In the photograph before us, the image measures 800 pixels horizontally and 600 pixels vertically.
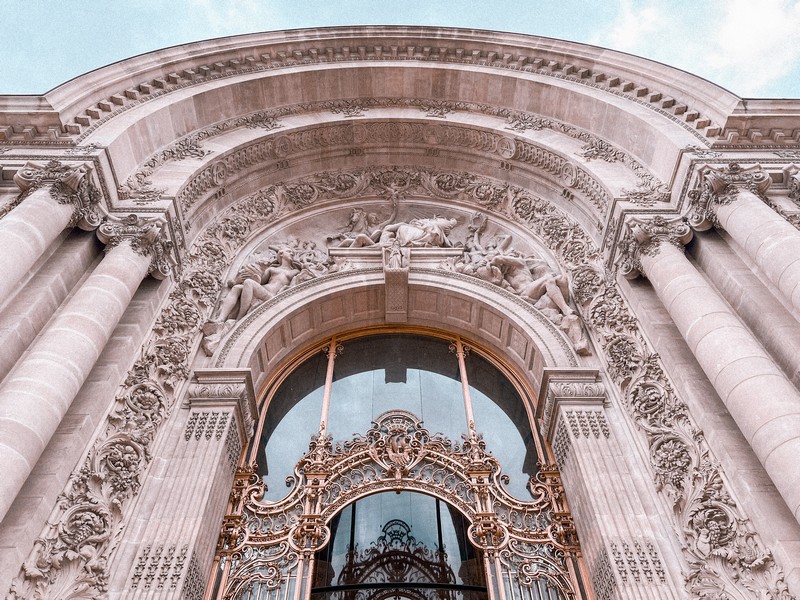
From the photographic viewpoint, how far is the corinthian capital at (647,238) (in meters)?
8.57

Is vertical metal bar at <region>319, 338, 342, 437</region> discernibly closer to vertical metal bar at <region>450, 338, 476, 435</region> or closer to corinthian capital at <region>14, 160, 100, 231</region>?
vertical metal bar at <region>450, 338, 476, 435</region>

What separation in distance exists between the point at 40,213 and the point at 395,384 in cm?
555

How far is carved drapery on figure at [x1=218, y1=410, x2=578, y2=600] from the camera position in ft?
23.4

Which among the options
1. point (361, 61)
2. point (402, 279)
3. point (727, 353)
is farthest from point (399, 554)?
point (361, 61)

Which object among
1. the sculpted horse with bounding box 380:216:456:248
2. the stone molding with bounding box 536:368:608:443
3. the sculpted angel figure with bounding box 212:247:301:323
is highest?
the sculpted horse with bounding box 380:216:456:248

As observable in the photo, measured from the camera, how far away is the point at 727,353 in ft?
21.9

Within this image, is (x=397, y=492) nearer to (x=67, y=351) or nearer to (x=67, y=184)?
(x=67, y=351)

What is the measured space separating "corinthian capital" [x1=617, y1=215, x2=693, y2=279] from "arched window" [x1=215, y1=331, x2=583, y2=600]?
2.59 meters

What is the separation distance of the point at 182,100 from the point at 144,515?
7.52m

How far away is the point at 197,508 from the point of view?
6758 mm

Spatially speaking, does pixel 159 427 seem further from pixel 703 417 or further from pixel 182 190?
pixel 703 417

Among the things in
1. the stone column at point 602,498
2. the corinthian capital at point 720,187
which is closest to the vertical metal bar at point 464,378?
the stone column at point 602,498

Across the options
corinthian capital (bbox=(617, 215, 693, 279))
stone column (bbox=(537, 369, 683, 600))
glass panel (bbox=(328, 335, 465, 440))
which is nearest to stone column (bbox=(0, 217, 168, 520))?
glass panel (bbox=(328, 335, 465, 440))

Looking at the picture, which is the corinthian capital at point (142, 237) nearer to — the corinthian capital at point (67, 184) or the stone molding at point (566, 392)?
the corinthian capital at point (67, 184)
